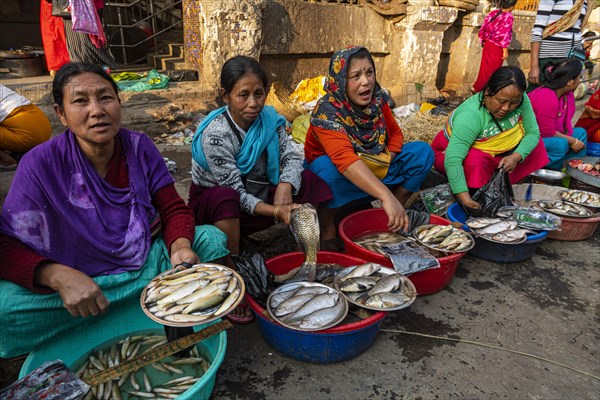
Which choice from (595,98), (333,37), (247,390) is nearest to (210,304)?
(247,390)

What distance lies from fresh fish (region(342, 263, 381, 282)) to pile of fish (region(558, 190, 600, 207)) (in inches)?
99.0

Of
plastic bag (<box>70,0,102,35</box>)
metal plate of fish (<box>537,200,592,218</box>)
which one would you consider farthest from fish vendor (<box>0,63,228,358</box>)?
plastic bag (<box>70,0,102,35</box>)

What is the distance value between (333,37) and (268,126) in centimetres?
525

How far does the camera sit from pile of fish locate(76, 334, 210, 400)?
1842mm

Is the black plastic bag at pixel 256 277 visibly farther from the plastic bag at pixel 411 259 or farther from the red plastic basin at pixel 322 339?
the plastic bag at pixel 411 259

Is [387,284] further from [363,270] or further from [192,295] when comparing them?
[192,295]

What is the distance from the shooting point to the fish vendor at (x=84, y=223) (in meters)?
1.74

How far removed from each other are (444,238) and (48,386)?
2.47m

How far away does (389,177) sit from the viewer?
11.4 ft

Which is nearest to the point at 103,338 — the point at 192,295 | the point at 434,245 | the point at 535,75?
the point at 192,295

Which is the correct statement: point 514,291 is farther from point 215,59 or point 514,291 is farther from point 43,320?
point 215,59

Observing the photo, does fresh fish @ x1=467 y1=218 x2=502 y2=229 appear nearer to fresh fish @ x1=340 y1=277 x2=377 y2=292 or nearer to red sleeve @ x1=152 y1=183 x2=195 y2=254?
fresh fish @ x1=340 y1=277 x2=377 y2=292

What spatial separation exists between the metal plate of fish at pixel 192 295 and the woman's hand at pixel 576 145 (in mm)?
4545

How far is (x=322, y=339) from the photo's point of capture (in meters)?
2.03
